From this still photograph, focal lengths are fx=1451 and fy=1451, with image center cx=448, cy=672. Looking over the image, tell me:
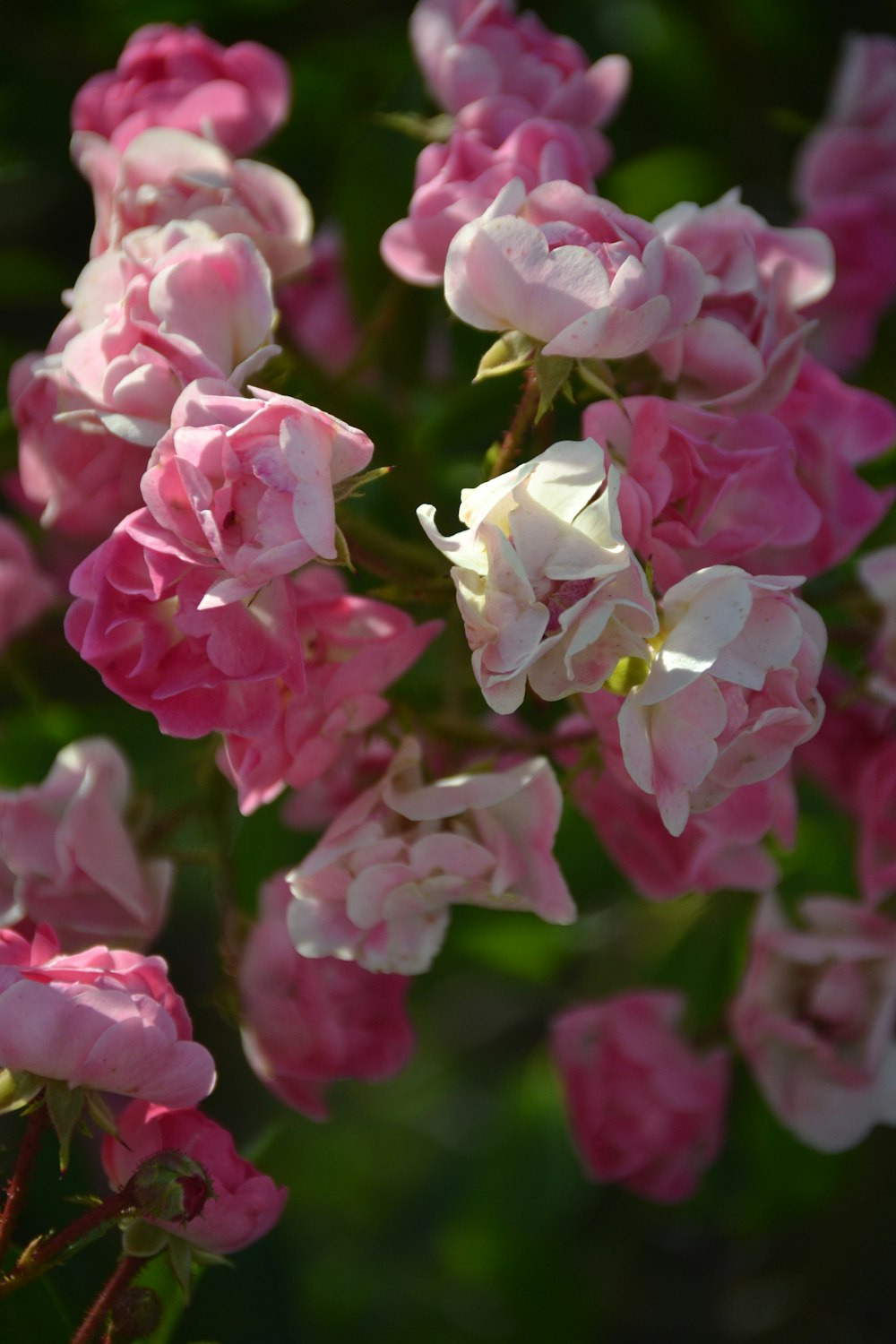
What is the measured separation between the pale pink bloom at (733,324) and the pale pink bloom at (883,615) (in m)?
0.17

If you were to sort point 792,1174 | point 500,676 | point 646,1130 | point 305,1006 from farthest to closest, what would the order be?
point 792,1174, point 646,1130, point 305,1006, point 500,676

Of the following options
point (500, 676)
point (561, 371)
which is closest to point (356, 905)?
point (500, 676)

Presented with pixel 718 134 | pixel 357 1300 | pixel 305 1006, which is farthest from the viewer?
pixel 357 1300

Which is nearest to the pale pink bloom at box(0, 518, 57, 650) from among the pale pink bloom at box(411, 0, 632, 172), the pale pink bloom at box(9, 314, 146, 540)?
the pale pink bloom at box(9, 314, 146, 540)

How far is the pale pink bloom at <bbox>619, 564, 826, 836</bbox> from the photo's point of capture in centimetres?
65

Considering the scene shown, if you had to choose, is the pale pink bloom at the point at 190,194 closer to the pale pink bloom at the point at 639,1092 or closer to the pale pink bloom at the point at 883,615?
the pale pink bloom at the point at 883,615

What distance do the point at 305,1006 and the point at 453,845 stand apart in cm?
17

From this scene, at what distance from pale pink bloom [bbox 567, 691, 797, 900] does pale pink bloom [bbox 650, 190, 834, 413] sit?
0.64ft

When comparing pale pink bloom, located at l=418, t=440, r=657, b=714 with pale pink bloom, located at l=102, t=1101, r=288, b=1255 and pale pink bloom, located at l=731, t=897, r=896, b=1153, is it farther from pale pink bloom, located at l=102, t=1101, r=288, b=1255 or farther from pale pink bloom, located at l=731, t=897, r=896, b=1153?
pale pink bloom, located at l=731, t=897, r=896, b=1153

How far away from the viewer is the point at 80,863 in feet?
2.73

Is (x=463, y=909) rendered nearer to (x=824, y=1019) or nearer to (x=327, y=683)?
(x=824, y=1019)

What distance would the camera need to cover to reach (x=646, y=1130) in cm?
109

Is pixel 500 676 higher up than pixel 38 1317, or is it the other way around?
pixel 500 676

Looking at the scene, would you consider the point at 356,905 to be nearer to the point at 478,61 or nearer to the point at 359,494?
the point at 359,494
